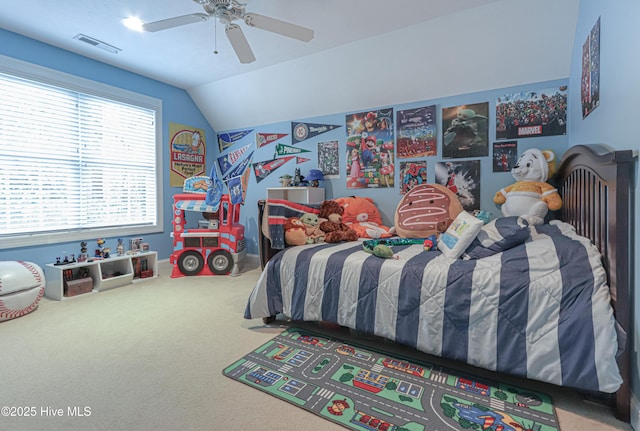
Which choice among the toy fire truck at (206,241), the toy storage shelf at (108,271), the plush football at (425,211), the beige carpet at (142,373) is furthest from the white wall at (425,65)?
the beige carpet at (142,373)

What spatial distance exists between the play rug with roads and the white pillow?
2.17ft

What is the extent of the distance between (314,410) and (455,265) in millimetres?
1017

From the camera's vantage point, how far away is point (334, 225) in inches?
108

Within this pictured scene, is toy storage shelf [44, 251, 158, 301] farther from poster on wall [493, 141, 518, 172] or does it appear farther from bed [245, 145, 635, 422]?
poster on wall [493, 141, 518, 172]

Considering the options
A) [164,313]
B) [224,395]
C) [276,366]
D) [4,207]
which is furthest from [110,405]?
[4,207]

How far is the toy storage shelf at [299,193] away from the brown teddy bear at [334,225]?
70 cm

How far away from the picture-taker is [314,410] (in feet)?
4.63

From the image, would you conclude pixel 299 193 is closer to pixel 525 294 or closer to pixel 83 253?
pixel 83 253

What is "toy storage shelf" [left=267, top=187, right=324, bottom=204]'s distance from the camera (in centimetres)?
381

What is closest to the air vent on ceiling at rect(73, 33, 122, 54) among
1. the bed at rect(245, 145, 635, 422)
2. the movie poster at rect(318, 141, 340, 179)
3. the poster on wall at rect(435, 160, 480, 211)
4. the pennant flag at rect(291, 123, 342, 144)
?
the pennant flag at rect(291, 123, 342, 144)

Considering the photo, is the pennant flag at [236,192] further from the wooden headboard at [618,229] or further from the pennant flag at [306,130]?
the wooden headboard at [618,229]

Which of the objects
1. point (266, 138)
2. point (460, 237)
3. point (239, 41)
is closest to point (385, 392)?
point (460, 237)

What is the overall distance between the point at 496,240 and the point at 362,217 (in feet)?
5.33

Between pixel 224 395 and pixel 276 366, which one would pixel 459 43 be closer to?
pixel 276 366
